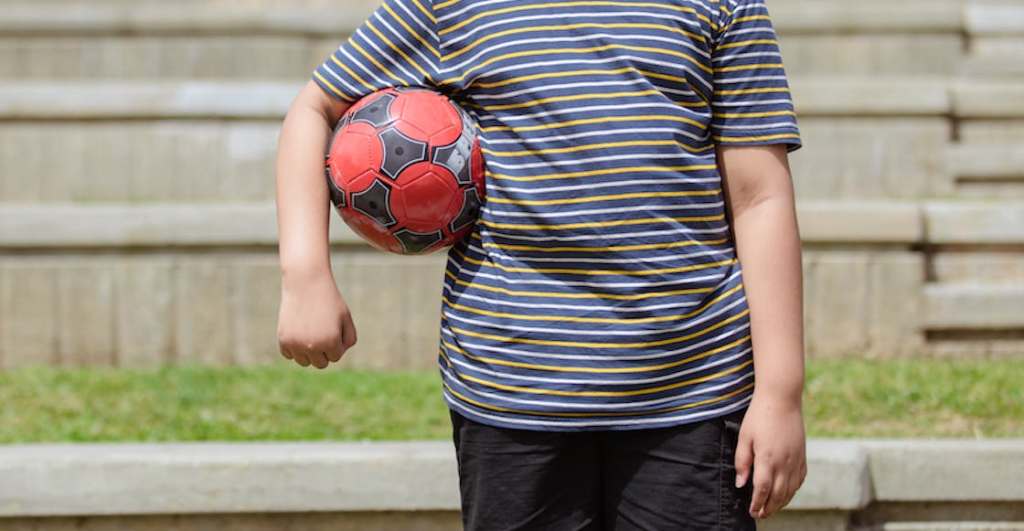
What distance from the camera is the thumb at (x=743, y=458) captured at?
208cm

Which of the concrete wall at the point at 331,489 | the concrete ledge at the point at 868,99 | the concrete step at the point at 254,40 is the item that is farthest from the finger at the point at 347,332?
the concrete step at the point at 254,40

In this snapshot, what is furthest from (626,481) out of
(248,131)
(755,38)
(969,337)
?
(248,131)

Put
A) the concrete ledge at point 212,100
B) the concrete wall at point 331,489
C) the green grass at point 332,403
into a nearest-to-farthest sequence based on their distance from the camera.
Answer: the concrete wall at point 331,489 < the green grass at point 332,403 < the concrete ledge at point 212,100

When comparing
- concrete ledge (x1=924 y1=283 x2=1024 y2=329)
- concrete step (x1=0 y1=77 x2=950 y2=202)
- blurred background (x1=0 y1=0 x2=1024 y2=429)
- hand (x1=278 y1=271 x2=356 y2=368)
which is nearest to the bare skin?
hand (x1=278 y1=271 x2=356 y2=368)

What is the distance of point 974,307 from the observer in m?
5.04

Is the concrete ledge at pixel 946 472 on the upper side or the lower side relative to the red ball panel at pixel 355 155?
lower

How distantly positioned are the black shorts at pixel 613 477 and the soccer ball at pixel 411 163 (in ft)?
1.22

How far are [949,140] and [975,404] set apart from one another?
7.72ft

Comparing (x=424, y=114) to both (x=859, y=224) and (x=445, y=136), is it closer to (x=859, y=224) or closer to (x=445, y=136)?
(x=445, y=136)

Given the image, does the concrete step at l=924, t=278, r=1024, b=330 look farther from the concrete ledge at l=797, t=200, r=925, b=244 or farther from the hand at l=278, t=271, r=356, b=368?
the hand at l=278, t=271, r=356, b=368

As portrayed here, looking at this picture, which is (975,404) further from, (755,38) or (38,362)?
(38,362)

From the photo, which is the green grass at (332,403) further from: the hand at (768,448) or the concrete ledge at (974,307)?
the hand at (768,448)

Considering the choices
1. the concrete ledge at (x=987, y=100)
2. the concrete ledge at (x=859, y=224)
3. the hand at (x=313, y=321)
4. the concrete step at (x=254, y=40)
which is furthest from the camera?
the concrete step at (x=254, y=40)

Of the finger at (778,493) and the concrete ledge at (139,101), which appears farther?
the concrete ledge at (139,101)
